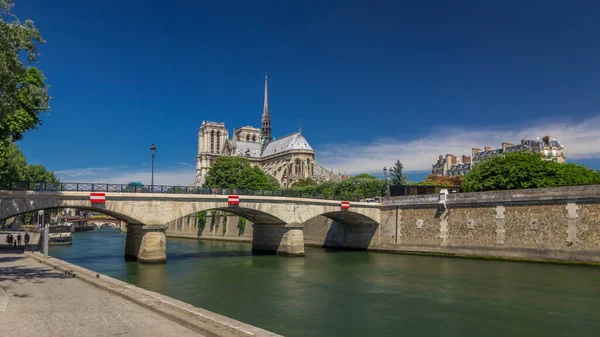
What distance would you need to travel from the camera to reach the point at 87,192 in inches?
1404

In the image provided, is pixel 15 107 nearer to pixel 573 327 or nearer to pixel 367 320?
pixel 367 320

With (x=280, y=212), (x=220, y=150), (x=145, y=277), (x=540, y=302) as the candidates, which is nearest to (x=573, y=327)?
(x=540, y=302)

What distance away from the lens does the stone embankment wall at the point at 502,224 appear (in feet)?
118

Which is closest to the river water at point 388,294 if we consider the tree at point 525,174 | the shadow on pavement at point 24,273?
the shadow on pavement at point 24,273

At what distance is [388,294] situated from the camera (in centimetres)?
2503

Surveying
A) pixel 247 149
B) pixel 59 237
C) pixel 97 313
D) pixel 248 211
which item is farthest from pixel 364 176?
pixel 97 313

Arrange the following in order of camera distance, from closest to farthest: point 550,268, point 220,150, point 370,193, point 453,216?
point 550,268, point 453,216, point 370,193, point 220,150

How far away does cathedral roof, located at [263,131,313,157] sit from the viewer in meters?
137

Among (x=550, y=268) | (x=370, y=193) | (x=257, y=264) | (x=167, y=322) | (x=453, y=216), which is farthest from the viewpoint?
(x=370, y=193)

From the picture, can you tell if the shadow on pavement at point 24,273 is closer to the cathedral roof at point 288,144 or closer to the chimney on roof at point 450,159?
the cathedral roof at point 288,144

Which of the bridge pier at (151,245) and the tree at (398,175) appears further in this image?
the tree at (398,175)

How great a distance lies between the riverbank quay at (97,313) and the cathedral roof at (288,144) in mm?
117975

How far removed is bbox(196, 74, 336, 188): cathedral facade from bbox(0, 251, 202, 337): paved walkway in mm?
110923

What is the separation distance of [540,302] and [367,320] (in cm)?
912
